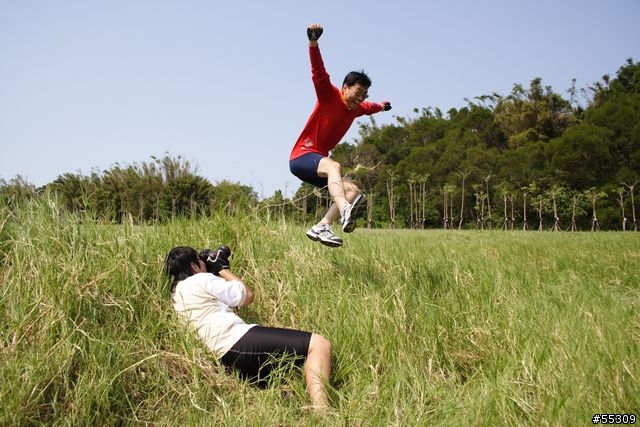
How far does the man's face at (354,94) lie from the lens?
15.8 feet

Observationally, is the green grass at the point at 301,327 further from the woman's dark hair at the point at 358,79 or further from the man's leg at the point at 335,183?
the woman's dark hair at the point at 358,79

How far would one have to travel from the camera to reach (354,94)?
482 cm

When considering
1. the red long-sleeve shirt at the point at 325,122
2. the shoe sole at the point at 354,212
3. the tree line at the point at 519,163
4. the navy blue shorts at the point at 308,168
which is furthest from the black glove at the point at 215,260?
the tree line at the point at 519,163

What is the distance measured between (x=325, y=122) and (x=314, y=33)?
2.88 ft

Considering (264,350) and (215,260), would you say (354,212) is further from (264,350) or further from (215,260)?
(264,350)

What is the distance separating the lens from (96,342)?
286 centimetres

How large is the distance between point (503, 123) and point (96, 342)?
57620 millimetres

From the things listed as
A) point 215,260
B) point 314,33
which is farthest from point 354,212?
point 314,33

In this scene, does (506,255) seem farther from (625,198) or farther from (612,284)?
(625,198)

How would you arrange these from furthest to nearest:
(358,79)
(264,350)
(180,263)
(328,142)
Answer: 1. (328,142)
2. (358,79)
3. (180,263)
4. (264,350)

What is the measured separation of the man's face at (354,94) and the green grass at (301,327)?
1.56m

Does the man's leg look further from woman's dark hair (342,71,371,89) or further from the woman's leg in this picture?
Answer: the woman's leg

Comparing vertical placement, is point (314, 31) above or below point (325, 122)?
above

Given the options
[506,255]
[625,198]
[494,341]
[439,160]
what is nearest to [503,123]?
[439,160]
